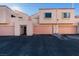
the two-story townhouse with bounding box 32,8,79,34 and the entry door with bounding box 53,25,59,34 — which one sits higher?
the two-story townhouse with bounding box 32,8,79,34

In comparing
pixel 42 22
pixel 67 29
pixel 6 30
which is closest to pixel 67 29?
pixel 67 29

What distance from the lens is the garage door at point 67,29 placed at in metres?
8.80

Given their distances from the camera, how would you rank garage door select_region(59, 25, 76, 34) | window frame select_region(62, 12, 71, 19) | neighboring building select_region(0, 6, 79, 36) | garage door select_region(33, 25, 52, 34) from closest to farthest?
garage door select_region(59, 25, 76, 34), garage door select_region(33, 25, 52, 34), neighboring building select_region(0, 6, 79, 36), window frame select_region(62, 12, 71, 19)

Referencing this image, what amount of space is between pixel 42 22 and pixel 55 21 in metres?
0.65

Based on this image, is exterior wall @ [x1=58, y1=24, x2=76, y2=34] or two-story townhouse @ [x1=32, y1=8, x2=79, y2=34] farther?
two-story townhouse @ [x1=32, y1=8, x2=79, y2=34]

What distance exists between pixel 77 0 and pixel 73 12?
6379 millimetres

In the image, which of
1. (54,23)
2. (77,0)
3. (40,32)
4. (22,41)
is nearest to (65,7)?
(54,23)

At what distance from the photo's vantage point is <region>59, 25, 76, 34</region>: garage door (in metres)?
8.80

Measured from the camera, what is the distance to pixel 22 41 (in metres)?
9.56

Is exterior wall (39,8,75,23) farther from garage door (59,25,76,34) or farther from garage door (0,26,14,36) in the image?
garage door (0,26,14,36)

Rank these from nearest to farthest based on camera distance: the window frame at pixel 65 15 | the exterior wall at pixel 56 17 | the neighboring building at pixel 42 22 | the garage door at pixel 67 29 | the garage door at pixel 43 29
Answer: the garage door at pixel 67 29
the garage door at pixel 43 29
the neighboring building at pixel 42 22
the exterior wall at pixel 56 17
the window frame at pixel 65 15

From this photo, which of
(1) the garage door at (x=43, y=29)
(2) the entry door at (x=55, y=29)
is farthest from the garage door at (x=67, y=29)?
(1) the garage door at (x=43, y=29)

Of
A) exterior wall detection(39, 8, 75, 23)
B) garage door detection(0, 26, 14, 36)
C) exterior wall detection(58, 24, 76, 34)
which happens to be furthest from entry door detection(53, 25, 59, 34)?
garage door detection(0, 26, 14, 36)

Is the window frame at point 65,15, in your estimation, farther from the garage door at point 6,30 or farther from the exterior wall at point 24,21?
the garage door at point 6,30
